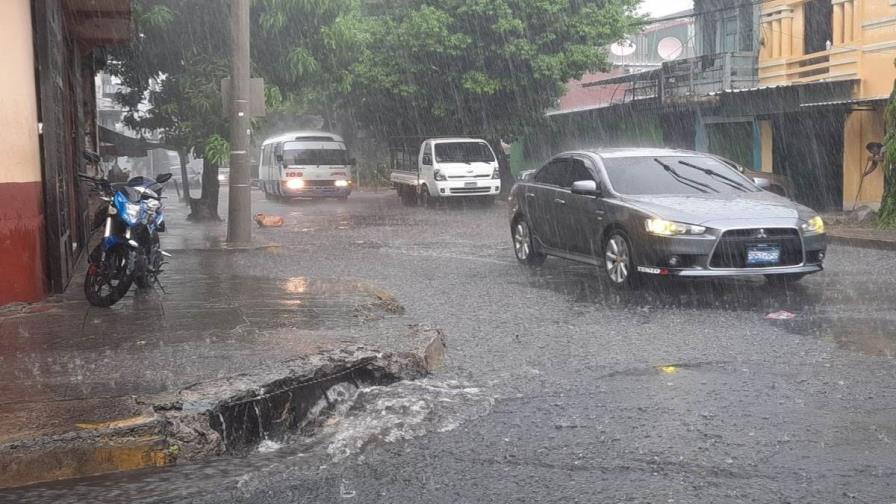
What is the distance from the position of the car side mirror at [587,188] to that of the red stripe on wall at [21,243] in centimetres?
563

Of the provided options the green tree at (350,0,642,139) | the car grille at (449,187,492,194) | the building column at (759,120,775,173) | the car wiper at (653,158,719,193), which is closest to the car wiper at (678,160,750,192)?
the car wiper at (653,158,719,193)

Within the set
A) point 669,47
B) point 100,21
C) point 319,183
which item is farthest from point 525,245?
point 669,47

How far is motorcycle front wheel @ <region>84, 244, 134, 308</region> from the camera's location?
9125 millimetres

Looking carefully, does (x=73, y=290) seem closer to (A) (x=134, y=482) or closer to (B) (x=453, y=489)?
(A) (x=134, y=482)

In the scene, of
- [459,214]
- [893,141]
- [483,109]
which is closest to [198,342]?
[893,141]

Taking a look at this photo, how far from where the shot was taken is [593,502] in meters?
Result: 4.24

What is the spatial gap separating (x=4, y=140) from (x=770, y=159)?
794 inches

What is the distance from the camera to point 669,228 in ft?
32.8

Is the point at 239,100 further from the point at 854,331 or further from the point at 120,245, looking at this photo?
the point at 854,331

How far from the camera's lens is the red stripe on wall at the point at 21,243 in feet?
28.5

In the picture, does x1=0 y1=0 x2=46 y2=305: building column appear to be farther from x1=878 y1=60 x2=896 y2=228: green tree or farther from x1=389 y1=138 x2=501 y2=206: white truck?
x1=389 y1=138 x2=501 y2=206: white truck

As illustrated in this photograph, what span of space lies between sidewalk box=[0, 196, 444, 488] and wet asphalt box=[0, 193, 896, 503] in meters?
0.20

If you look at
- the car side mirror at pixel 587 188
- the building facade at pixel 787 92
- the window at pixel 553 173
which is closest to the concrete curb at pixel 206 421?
the car side mirror at pixel 587 188

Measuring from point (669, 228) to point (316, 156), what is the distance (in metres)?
24.5
